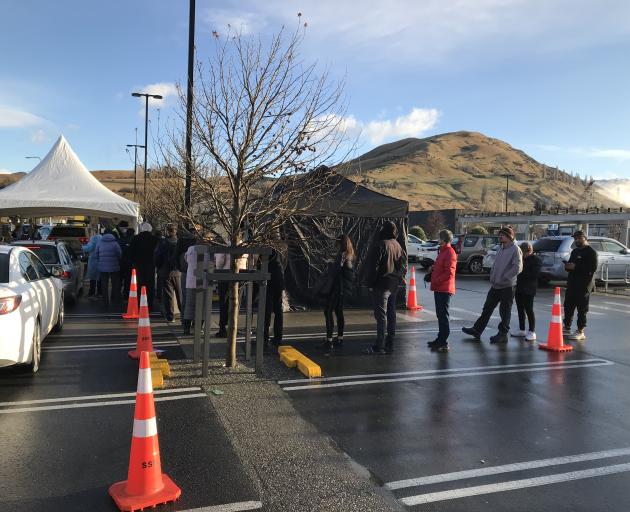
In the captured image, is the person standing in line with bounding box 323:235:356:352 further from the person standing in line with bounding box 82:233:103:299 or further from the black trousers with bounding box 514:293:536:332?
the person standing in line with bounding box 82:233:103:299

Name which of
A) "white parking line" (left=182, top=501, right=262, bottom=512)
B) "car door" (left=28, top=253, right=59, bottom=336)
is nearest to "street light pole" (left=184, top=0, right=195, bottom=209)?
"car door" (left=28, top=253, right=59, bottom=336)

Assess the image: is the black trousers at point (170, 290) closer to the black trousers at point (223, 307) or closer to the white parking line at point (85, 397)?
the black trousers at point (223, 307)

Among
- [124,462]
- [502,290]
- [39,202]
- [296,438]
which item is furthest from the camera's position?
A: [39,202]

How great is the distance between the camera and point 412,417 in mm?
5320

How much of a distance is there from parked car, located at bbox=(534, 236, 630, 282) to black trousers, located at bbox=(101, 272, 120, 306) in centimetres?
1324

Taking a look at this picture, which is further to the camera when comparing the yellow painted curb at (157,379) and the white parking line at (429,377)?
the white parking line at (429,377)

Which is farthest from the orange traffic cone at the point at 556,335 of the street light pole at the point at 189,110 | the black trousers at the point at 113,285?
the black trousers at the point at 113,285

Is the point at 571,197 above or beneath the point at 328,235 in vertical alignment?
above

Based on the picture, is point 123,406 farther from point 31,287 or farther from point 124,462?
point 31,287

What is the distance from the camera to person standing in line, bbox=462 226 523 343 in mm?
8883

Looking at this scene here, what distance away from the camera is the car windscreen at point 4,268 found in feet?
20.4

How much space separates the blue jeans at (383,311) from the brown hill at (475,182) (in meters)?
88.9

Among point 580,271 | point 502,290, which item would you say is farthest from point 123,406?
point 580,271

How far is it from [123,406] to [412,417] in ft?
9.54
